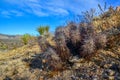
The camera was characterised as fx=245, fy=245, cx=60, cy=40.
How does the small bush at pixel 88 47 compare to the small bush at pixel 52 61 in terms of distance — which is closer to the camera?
the small bush at pixel 88 47

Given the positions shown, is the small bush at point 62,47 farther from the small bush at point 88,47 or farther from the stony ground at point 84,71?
the small bush at point 88,47

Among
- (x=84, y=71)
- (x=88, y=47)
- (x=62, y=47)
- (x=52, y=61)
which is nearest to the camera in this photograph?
(x=84, y=71)

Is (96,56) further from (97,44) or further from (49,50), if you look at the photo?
(49,50)

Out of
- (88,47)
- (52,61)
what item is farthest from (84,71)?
(52,61)

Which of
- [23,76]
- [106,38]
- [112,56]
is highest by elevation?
[106,38]

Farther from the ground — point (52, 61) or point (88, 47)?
point (88, 47)

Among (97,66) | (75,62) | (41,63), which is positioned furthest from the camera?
(41,63)

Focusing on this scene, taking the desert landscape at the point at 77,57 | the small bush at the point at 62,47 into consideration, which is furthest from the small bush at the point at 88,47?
Result: the small bush at the point at 62,47

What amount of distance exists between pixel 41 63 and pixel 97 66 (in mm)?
1746

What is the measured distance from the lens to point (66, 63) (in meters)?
6.59

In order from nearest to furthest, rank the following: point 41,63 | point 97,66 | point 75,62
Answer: point 97,66, point 75,62, point 41,63

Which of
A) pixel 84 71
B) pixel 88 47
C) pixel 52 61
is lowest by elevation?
pixel 84 71

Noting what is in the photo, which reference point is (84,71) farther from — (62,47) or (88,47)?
(62,47)

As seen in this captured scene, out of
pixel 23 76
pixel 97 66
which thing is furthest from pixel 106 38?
pixel 23 76
